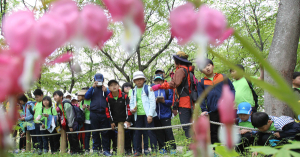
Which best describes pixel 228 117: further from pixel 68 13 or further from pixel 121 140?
pixel 121 140

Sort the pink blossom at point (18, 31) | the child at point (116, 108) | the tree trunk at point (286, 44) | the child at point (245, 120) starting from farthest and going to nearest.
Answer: the child at point (116, 108)
the tree trunk at point (286, 44)
the child at point (245, 120)
the pink blossom at point (18, 31)

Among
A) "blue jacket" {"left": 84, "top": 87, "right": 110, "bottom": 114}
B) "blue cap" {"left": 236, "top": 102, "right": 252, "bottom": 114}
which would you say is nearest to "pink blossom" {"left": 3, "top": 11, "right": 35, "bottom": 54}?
"blue cap" {"left": 236, "top": 102, "right": 252, "bottom": 114}

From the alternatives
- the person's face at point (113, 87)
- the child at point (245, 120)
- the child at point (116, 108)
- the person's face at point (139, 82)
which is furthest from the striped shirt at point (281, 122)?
the person's face at point (113, 87)

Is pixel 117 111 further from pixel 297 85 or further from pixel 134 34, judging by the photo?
pixel 134 34

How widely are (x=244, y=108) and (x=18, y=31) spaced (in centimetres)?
289

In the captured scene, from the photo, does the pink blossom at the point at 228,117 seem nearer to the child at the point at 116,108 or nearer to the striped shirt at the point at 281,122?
the striped shirt at the point at 281,122

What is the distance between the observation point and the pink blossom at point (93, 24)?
0.67 feet

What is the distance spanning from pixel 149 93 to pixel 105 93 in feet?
3.92

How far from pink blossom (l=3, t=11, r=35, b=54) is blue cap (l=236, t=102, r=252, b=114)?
2.88 meters

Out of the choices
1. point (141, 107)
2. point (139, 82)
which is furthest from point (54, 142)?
point (139, 82)

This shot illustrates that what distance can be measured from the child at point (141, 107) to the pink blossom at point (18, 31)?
347cm

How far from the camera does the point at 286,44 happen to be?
297 centimetres

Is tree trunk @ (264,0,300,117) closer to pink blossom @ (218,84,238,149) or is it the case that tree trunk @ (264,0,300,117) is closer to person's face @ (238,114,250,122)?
person's face @ (238,114,250,122)

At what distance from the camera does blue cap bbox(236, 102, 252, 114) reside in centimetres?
273
